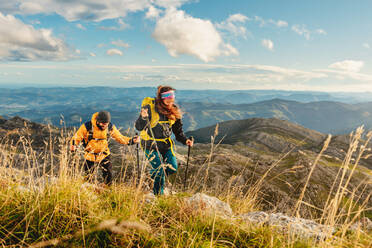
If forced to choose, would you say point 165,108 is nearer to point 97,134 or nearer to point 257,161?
point 97,134

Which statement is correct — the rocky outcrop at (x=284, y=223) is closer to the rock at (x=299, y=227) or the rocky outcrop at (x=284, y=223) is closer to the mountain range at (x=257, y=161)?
the rock at (x=299, y=227)

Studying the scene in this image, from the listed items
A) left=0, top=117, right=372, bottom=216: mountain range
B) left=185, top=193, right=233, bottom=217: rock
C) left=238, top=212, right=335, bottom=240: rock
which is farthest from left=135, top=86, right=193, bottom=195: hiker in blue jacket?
left=238, top=212, right=335, bottom=240: rock

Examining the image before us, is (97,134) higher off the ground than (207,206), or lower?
higher

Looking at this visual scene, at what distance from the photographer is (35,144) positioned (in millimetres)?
45375

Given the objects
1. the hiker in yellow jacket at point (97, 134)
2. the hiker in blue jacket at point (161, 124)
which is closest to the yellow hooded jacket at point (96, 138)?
the hiker in yellow jacket at point (97, 134)

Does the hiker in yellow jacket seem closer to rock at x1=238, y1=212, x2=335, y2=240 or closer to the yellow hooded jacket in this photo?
the yellow hooded jacket

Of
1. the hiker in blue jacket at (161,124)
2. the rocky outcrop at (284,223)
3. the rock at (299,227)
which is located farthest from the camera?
the hiker in blue jacket at (161,124)

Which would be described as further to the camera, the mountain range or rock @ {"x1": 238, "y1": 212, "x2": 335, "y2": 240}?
the mountain range

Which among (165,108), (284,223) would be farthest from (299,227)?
(165,108)

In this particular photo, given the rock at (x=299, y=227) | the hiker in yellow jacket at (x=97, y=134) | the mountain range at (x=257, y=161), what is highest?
the hiker in yellow jacket at (x=97, y=134)

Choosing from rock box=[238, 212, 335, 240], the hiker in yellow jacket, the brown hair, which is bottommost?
rock box=[238, 212, 335, 240]

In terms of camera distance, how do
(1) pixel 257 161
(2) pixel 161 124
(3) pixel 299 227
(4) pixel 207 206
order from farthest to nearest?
(1) pixel 257 161 < (2) pixel 161 124 < (4) pixel 207 206 < (3) pixel 299 227

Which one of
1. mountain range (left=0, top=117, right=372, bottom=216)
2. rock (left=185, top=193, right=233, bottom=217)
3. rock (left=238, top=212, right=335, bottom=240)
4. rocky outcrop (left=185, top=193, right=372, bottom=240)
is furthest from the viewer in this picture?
mountain range (left=0, top=117, right=372, bottom=216)

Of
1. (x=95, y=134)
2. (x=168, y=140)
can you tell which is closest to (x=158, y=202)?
(x=168, y=140)
